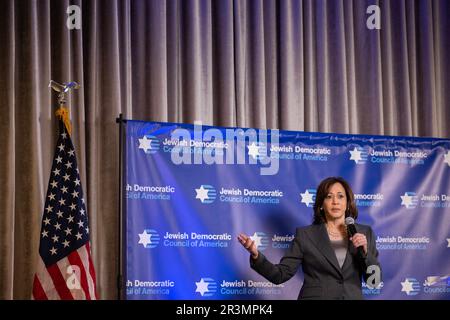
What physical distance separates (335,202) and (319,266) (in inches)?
19.8

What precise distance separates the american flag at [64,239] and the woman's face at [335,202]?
167 centimetres

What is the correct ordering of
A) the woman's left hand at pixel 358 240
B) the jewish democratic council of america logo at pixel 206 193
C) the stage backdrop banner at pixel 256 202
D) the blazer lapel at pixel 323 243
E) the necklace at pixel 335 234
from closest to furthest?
the woman's left hand at pixel 358 240, the blazer lapel at pixel 323 243, the necklace at pixel 335 234, the stage backdrop banner at pixel 256 202, the jewish democratic council of america logo at pixel 206 193

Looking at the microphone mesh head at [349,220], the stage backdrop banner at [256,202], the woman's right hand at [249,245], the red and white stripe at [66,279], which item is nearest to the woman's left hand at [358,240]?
the microphone mesh head at [349,220]

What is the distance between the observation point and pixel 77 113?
627 cm

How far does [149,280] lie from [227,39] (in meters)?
2.13

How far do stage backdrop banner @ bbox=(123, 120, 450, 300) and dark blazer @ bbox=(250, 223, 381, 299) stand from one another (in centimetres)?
39

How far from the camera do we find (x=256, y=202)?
6.17 m

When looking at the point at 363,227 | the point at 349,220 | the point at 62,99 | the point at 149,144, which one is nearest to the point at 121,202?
the point at 149,144

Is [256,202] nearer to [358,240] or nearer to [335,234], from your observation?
[335,234]

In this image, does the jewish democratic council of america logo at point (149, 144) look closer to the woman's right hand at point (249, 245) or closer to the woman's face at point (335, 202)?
the woman's right hand at point (249, 245)

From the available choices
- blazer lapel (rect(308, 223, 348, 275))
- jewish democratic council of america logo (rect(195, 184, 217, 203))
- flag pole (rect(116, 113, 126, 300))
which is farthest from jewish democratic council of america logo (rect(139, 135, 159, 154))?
blazer lapel (rect(308, 223, 348, 275))

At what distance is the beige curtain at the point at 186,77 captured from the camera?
20.1 feet

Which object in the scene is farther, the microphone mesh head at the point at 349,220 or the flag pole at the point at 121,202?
the flag pole at the point at 121,202

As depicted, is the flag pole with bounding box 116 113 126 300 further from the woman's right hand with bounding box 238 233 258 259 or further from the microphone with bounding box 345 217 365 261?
the microphone with bounding box 345 217 365 261
